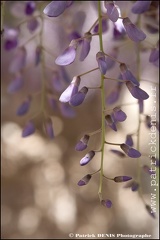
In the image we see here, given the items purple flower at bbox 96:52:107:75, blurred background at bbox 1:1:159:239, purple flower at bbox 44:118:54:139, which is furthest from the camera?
blurred background at bbox 1:1:159:239

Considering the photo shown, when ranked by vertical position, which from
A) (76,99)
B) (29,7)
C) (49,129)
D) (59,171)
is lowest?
(59,171)

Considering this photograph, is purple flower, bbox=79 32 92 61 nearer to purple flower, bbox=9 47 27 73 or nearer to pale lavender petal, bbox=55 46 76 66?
pale lavender petal, bbox=55 46 76 66

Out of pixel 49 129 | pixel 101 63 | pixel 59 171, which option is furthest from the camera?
pixel 59 171

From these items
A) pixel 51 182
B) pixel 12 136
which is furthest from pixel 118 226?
pixel 12 136

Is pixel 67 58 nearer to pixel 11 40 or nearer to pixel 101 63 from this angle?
pixel 101 63

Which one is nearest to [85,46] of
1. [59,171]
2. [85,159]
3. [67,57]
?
[67,57]

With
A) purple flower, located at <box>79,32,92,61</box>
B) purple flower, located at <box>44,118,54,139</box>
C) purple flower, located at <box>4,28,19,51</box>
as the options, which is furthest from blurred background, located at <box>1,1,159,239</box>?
purple flower, located at <box>79,32,92,61</box>

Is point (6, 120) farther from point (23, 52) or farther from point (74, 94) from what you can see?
point (74, 94)

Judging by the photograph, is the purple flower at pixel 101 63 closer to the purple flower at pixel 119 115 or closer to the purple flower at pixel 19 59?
the purple flower at pixel 119 115
